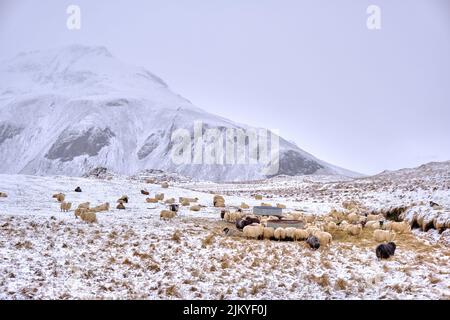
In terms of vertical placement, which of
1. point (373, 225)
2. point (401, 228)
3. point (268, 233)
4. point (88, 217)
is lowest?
point (373, 225)

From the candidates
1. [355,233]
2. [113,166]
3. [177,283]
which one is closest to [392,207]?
[355,233]

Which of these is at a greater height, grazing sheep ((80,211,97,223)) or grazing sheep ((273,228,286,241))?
grazing sheep ((80,211,97,223))

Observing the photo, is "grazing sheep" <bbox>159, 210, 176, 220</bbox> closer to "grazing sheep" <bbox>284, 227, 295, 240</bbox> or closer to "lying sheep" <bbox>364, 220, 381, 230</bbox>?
"grazing sheep" <bbox>284, 227, 295, 240</bbox>

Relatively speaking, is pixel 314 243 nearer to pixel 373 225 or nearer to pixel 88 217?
pixel 373 225

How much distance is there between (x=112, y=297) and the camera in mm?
10828

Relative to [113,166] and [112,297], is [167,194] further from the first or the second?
[113,166]

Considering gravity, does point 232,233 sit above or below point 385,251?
below

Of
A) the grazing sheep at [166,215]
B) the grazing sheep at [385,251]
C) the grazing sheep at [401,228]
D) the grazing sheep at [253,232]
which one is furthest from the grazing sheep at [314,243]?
the grazing sheep at [166,215]

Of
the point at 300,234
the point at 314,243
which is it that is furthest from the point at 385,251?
the point at 300,234

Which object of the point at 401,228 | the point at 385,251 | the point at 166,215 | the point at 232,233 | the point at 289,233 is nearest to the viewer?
the point at 385,251

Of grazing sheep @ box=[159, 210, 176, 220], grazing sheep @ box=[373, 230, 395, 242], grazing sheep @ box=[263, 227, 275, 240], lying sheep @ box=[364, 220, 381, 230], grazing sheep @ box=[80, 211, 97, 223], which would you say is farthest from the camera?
grazing sheep @ box=[159, 210, 176, 220]

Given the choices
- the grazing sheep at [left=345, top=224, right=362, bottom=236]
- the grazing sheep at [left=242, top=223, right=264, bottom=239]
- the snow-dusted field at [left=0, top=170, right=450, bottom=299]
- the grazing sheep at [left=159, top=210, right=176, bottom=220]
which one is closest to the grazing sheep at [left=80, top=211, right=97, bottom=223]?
the snow-dusted field at [left=0, top=170, right=450, bottom=299]

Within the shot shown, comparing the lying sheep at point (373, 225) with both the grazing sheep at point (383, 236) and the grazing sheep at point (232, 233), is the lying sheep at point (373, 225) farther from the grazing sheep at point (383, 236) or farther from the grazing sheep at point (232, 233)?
the grazing sheep at point (232, 233)

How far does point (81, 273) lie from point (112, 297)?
228 centimetres
